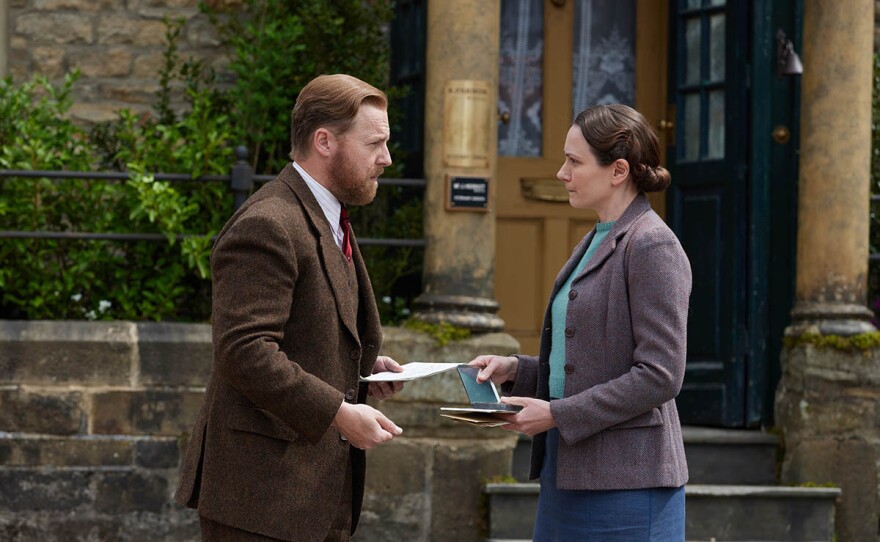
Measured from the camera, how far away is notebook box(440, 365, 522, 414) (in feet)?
11.1

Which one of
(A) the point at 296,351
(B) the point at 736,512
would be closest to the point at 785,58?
(B) the point at 736,512

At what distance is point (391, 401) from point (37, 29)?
118 inches

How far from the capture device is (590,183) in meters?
3.50

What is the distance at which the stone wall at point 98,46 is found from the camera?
7621 millimetres

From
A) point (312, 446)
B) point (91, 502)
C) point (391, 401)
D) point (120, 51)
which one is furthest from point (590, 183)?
point (120, 51)

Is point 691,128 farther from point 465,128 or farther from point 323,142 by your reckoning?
point 323,142

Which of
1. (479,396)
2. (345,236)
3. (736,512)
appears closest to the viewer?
(345,236)

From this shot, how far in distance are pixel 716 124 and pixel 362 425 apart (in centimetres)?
455

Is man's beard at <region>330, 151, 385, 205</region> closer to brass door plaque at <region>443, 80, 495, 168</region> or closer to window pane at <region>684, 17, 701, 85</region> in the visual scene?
brass door plaque at <region>443, 80, 495, 168</region>

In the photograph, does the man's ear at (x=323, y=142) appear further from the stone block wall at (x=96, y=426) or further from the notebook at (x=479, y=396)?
the stone block wall at (x=96, y=426)

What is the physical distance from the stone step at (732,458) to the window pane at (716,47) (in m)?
1.85

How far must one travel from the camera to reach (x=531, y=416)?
11.0 ft

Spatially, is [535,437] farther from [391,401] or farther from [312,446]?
[391,401]

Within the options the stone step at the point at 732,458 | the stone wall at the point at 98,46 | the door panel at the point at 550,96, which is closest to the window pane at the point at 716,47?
the door panel at the point at 550,96
